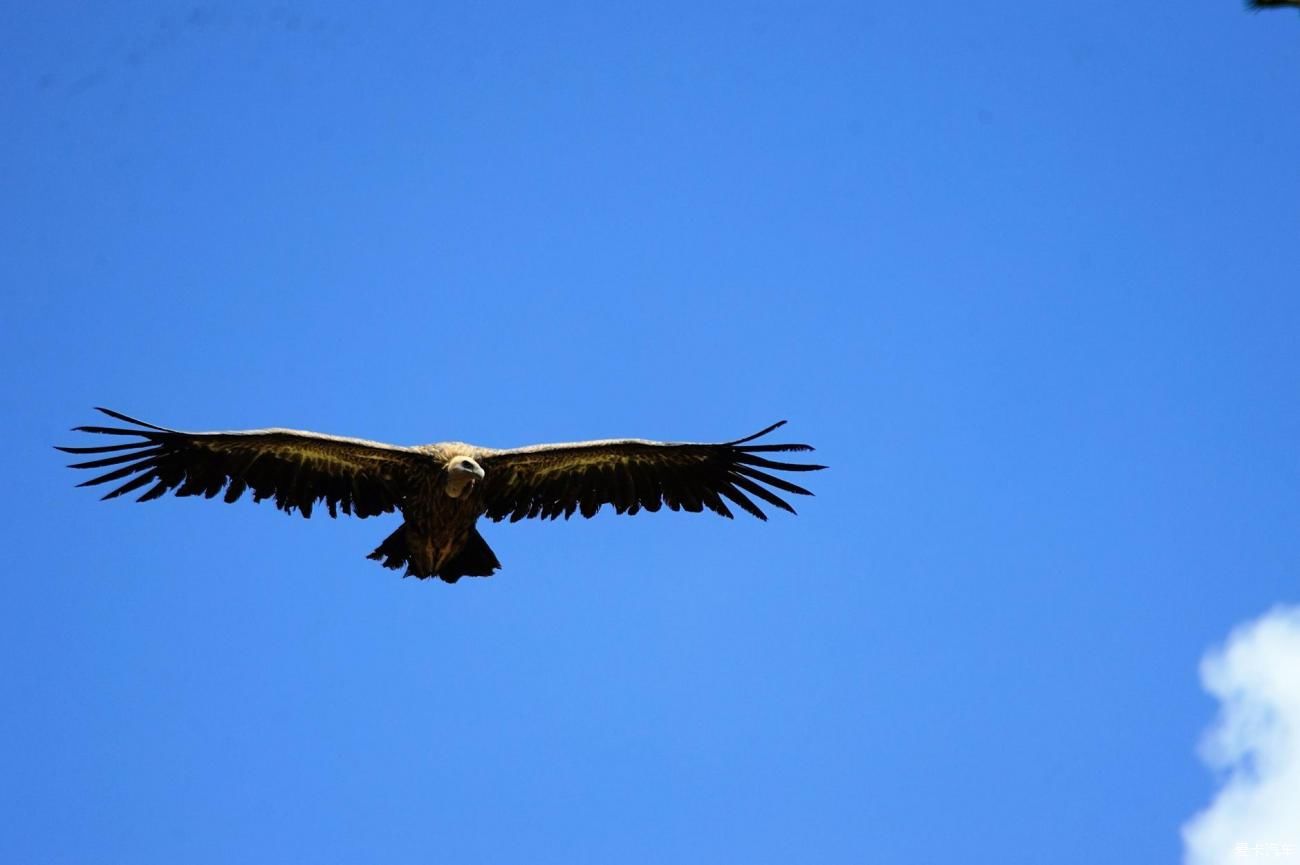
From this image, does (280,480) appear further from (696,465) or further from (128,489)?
(696,465)

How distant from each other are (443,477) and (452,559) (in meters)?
1.12

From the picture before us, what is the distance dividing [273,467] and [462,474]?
7.84ft

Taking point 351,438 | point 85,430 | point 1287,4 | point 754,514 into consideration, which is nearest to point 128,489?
point 85,430

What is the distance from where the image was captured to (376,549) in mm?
16594

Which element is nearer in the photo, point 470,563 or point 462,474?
point 462,474

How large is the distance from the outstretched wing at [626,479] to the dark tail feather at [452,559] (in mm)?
517

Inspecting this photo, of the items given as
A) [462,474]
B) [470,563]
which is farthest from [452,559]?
[462,474]

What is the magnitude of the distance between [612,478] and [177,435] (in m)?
4.79

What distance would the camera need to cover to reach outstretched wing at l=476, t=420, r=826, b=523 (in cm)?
1683

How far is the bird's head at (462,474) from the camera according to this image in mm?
15805

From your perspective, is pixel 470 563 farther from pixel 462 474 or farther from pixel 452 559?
pixel 462 474

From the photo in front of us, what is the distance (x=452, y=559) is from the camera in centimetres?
1675

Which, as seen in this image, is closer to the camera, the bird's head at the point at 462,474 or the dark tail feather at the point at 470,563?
the bird's head at the point at 462,474

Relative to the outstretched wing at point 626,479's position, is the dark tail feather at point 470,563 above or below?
below
